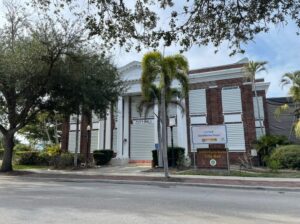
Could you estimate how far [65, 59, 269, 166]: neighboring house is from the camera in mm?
24594

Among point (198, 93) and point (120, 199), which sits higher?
point (198, 93)

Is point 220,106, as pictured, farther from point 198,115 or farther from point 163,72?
point 163,72

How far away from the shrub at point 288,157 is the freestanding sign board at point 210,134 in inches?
127

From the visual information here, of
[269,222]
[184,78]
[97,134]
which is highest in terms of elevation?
[184,78]

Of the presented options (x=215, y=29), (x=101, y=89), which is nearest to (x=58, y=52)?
(x=101, y=89)

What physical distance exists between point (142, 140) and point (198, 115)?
515 cm

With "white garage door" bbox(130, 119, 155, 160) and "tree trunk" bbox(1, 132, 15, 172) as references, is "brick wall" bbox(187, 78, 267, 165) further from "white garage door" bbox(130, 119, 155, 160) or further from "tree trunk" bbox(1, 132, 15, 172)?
"tree trunk" bbox(1, 132, 15, 172)

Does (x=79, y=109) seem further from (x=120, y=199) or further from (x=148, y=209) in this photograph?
(x=148, y=209)

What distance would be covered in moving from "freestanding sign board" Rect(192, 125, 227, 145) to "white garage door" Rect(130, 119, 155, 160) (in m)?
7.12

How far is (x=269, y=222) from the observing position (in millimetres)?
6676

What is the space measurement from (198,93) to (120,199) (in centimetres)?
1788

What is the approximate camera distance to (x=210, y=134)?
65.8 feet

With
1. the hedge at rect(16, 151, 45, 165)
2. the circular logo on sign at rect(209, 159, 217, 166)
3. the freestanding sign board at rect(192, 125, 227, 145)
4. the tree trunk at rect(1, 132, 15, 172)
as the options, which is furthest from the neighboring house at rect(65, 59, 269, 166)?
the tree trunk at rect(1, 132, 15, 172)

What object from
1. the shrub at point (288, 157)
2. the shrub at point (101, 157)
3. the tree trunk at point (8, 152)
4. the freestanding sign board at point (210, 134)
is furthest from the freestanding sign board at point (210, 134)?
the tree trunk at point (8, 152)
